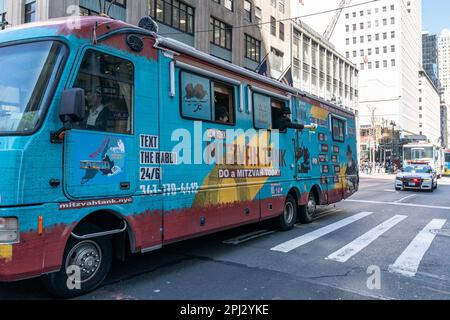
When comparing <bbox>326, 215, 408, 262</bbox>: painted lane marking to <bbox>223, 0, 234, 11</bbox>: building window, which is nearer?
<bbox>326, 215, 408, 262</bbox>: painted lane marking

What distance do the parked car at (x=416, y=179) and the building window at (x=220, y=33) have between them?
1569cm

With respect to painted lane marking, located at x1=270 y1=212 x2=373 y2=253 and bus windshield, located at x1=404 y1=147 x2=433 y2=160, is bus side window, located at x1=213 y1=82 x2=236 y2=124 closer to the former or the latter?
painted lane marking, located at x1=270 y1=212 x2=373 y2=253

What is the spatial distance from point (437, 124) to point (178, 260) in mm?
194211

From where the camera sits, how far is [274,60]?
131ft

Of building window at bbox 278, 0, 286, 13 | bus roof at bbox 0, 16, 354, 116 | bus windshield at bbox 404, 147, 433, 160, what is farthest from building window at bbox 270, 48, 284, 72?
bus roof at bbox 0, 16, 354, 116

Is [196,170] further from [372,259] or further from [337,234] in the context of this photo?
[337,234]

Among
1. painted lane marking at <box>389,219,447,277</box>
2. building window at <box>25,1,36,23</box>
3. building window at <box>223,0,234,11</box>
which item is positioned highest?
building window at <box>223,0,234,11</box>

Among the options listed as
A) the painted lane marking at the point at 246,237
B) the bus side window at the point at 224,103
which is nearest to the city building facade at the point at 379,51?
the painted lane marking at the point at 246,237

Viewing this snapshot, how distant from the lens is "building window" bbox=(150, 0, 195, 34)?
2272 cm

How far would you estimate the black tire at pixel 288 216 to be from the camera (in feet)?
31.0

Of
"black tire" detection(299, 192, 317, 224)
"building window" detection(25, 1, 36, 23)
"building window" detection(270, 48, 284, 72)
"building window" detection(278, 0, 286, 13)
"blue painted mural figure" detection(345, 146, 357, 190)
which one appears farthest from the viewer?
"building window" detection(278, 0, 286, 13)

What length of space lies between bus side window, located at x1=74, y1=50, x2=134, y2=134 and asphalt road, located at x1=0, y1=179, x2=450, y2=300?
220cm

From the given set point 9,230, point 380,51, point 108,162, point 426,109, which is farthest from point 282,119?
point 426,109
